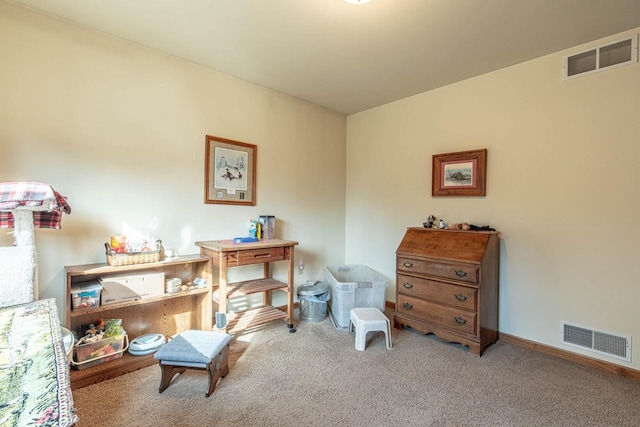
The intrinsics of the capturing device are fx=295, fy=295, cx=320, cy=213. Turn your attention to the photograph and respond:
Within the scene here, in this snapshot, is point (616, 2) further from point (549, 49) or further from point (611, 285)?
point (611, 285)

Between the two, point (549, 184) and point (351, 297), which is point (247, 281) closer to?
point (351, 297)

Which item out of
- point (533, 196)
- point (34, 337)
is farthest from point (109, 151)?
point (533, 196)

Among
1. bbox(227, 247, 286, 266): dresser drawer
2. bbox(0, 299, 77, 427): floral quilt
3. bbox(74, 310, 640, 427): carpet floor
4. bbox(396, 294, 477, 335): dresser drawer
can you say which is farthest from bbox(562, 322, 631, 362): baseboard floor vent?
bbox(0, 299, 77, 427): floral quilt

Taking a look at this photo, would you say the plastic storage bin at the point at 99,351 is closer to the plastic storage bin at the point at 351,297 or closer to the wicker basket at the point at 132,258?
the wicker basket at the point at 132,258

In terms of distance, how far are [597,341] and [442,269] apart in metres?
1.21

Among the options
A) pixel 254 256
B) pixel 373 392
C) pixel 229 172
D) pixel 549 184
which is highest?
pixel 229 172

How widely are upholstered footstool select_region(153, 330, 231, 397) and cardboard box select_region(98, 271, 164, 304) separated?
0.48 metres

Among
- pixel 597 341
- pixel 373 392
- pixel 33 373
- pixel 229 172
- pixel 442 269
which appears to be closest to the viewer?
pixel 33 373

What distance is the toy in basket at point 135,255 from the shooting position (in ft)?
6.85

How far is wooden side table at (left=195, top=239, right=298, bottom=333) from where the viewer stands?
8.17 ft

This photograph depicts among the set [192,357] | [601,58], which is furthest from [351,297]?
[601,58]

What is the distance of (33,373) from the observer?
0.96 m

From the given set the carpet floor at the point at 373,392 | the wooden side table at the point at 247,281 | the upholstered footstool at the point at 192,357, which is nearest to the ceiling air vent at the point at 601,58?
the carpet floor at the point at 373,392

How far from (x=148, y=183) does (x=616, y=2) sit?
3.52m
